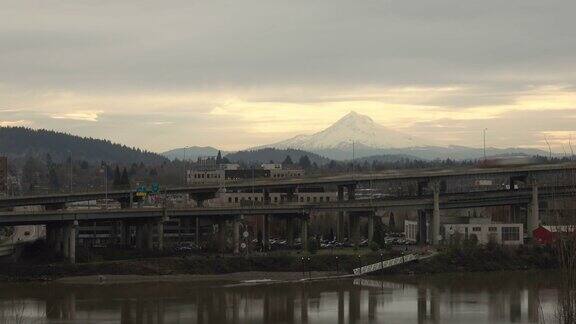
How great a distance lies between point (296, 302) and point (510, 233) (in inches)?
1355

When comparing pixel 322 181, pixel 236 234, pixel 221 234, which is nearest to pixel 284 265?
pixel 236 234

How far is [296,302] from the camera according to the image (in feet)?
188

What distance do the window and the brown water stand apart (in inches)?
662

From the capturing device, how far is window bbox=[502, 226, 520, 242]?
86.2m

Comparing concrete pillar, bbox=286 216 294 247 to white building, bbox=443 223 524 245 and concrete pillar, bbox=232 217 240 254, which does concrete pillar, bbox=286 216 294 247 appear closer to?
concrete pillar, bbox=232 217 240 254

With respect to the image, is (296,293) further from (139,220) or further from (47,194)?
(47,194)

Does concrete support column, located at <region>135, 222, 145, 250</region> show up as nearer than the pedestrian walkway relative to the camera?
No

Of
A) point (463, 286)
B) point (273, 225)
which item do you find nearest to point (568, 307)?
point (463, 286)

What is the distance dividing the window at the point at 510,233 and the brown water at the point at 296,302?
16.8 m

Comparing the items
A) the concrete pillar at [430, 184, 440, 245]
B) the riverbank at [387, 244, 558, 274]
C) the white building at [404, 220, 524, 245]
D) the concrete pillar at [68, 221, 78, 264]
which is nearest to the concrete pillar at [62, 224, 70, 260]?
the concrete pillar at [68, 221, 78, 264]

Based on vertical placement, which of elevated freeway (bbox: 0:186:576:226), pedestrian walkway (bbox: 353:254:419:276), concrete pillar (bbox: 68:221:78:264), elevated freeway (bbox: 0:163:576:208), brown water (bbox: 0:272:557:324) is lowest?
brown water (bbox: 0:272:557:324)

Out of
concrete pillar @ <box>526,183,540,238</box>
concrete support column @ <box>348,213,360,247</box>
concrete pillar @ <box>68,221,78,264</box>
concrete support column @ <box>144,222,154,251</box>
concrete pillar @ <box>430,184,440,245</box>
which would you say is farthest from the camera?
concrete pillar @ <box>526,183,540,238</box>

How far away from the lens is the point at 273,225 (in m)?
108

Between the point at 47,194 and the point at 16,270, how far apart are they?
17.2m
